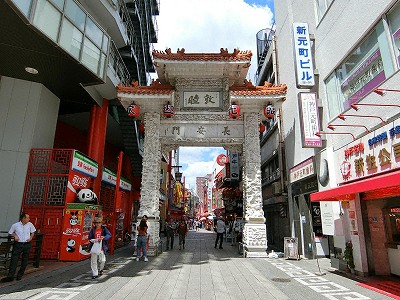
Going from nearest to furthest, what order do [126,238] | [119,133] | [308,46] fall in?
[308,46] < [126,238] < [119,133]

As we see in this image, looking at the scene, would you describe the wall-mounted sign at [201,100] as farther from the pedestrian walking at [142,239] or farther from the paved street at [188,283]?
the paved street at [188,283]

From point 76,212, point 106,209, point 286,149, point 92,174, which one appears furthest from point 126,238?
point 286,149

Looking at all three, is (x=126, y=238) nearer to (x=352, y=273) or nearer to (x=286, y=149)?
(x=286, y=149)

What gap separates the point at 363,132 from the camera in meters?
8.12

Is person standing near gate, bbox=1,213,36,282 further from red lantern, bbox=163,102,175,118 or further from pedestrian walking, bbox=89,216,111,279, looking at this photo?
red lantern, bbox=163,102,175,118

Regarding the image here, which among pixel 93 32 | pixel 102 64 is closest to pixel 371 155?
pixel 102 64

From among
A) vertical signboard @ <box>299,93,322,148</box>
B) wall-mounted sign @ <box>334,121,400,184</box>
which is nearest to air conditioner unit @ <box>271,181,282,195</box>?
vertical signboard @ <box>299,93,322,148</box>

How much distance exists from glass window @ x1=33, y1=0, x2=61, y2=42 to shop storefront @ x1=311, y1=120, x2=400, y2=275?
10736 mm

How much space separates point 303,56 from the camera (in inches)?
446

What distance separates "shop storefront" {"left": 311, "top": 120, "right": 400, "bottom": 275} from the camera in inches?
292

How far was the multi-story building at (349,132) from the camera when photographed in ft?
23.4

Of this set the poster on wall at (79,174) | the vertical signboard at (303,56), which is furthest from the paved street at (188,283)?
the vertical signboard at (303,56)

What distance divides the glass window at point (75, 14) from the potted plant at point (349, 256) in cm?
1312

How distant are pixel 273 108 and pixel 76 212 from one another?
1033 cm
